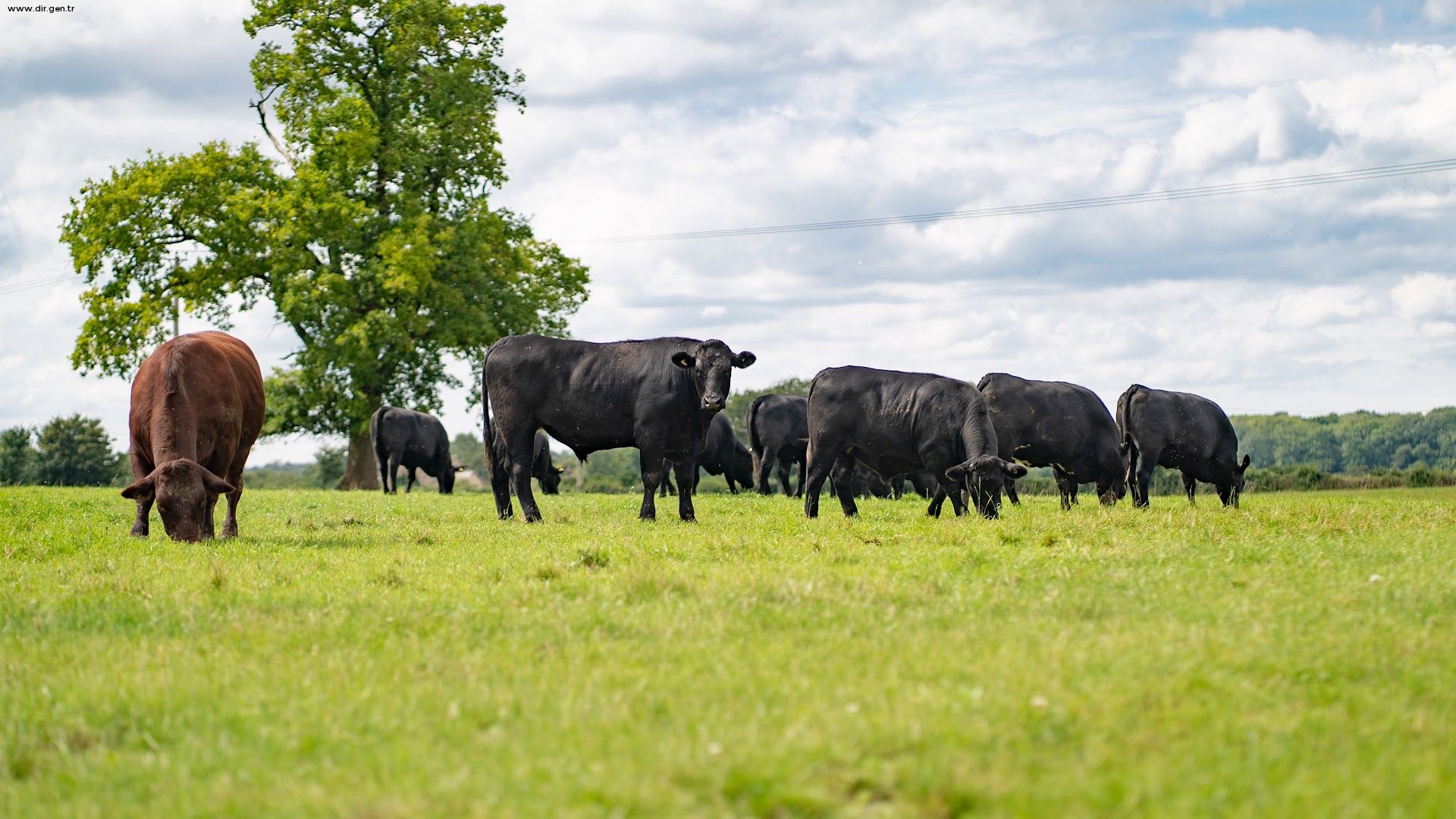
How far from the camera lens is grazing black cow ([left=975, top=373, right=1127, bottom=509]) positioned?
2222 centimetres

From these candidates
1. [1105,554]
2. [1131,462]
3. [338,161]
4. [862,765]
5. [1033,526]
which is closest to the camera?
[862,765]

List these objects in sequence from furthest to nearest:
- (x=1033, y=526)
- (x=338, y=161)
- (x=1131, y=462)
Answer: (x=338, y=161) < (x=1131, y=462) < (x=1033, y=526)

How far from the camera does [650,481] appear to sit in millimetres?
19047

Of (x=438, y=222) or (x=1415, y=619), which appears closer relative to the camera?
(x=1415, y=619)

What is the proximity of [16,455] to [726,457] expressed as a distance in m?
33.4

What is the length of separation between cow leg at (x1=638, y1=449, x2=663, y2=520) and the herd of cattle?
3 centimetres

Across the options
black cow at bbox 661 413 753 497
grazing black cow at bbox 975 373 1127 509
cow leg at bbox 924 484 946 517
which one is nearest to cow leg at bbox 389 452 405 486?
black cow at bbox 661 413 753 497

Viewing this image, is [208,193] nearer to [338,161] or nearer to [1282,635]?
[338,161]

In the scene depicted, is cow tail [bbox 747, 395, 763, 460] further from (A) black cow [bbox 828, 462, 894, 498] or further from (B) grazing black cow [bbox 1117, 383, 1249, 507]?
(B) grazing black cow [bbox 1117, 383, 1249, 507]

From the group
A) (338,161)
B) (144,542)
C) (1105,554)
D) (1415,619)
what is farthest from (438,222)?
(1415,619)

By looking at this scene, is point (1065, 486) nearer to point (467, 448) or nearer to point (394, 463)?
point (394, 463)

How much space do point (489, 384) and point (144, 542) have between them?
677cm

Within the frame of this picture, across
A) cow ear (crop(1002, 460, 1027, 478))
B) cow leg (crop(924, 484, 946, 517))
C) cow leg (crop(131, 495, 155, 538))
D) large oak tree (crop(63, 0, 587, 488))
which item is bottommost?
cow leg (crop(924, 484, 946, 517))

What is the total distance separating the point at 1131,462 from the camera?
25609 millimetres
